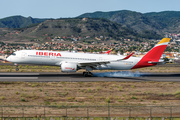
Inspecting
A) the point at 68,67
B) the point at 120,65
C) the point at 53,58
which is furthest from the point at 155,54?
the point at 53,58

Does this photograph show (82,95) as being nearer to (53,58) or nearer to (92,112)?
(92,112)

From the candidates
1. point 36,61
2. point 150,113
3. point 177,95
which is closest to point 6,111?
point 150,113

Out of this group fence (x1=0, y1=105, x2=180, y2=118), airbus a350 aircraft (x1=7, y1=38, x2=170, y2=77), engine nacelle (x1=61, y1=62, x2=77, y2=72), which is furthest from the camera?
airbus a350 aircraft (x1=7, y1=38, x2=170, y2=77)

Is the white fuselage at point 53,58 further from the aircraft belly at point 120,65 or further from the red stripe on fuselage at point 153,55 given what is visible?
the red stripe on fuselage at point 153,55

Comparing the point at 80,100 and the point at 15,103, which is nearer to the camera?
the point at 15,103

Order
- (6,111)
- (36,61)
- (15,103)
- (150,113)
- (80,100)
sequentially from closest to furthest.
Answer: (150,113)
(6,111)
(15,103)
(80,100)
(36,61)

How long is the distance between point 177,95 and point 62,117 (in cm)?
1637

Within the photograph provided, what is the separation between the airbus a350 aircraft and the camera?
1613 inches

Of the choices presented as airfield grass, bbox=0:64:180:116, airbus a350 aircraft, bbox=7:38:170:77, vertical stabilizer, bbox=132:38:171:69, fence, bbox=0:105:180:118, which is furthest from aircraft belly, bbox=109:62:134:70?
fence, bbox=0:105:180:118

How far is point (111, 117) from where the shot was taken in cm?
1709

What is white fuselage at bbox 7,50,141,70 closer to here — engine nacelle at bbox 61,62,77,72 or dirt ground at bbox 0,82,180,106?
engine nacelle at bbox 61,62,77,72

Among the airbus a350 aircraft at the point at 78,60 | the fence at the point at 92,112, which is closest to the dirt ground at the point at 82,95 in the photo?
the fence at the point at 92,112

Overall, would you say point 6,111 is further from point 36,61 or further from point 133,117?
point 36,61

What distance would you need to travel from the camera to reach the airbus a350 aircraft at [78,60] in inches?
1613
